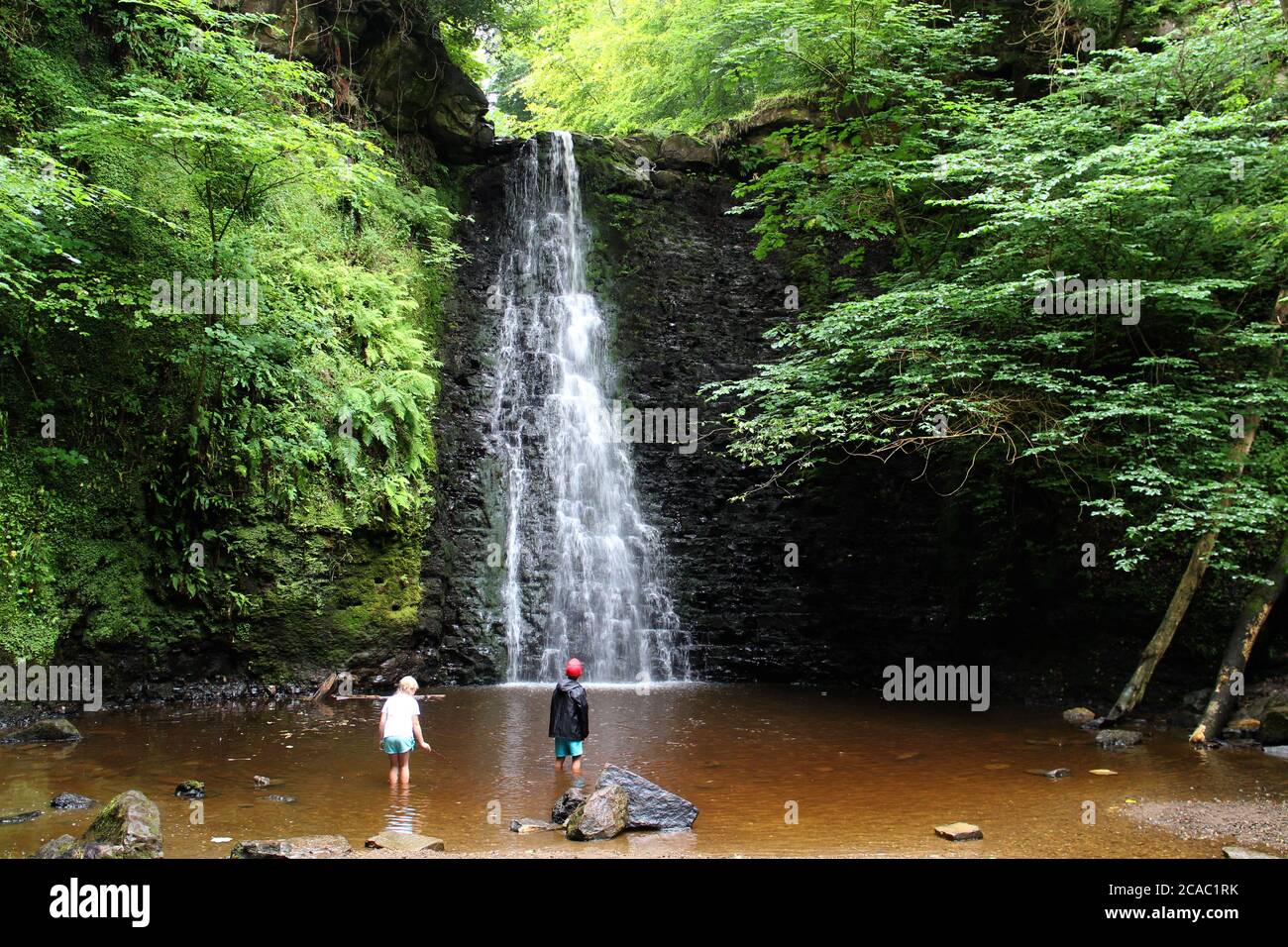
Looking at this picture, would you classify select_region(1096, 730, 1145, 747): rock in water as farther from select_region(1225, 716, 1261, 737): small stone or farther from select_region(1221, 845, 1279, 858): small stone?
select_region(1221, 845, 1279, 858): small stone

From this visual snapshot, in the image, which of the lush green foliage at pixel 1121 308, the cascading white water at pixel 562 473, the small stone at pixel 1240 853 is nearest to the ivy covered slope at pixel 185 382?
the cascading white water at pixel 562 473

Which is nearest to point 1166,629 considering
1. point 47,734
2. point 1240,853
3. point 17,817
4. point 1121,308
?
point 1121,308

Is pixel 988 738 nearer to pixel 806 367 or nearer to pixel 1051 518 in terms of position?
pixel 1051 518

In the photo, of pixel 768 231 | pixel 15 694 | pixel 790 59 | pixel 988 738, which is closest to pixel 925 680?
pixel 988 738

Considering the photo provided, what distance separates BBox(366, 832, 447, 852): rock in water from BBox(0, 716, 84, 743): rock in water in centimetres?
478

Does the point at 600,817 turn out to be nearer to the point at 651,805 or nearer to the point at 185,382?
the point at 651,805

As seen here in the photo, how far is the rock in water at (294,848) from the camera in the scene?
16.4 feet

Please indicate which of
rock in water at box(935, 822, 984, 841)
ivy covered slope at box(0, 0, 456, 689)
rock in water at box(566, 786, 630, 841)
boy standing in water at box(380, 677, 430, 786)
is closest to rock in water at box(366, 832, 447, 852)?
rock in water at box(566, 786, 630, 841)

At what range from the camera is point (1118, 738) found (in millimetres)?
9102

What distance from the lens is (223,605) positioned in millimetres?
→ 10961

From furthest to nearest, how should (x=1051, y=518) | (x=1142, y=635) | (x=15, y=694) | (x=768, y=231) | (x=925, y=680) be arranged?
(x=768, y=231) < (x=925, y=680) < (x=1051, y=518) < (x=1142, y=635) < (x=15, y=694)

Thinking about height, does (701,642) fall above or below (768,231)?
below

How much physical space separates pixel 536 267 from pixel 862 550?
8.43 m

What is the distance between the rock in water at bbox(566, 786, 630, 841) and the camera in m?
5.80
